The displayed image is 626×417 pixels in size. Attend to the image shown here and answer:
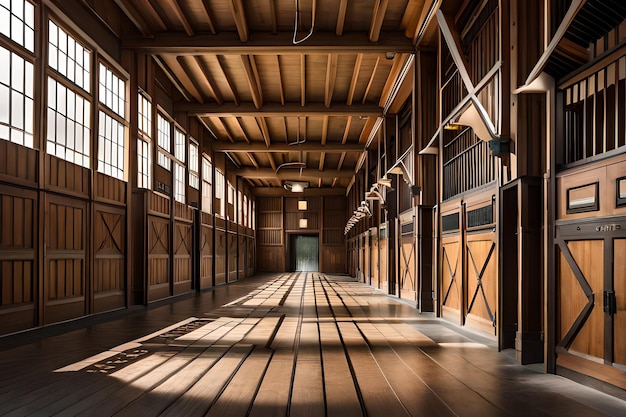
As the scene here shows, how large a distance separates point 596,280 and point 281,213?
2785 centimetres

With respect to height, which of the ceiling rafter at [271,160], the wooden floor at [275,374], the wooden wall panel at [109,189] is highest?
the ceiling rafter at [271,160]

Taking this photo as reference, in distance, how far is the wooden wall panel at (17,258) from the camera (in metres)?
6.53

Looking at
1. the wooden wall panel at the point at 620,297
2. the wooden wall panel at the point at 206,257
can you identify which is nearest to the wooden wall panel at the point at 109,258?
the wooden wall panel at the point at 206,257

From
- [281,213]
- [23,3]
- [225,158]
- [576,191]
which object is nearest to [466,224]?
[576,191]

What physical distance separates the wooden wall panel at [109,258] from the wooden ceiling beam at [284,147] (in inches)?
379

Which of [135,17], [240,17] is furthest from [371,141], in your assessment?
[135,17]

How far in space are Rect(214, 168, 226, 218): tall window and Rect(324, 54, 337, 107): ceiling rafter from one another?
729 centimetres

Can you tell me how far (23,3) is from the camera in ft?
23.3

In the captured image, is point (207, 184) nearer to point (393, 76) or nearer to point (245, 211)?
point (245, 211)

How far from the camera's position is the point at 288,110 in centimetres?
1514

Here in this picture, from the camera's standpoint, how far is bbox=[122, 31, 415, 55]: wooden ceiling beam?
10.5 metres

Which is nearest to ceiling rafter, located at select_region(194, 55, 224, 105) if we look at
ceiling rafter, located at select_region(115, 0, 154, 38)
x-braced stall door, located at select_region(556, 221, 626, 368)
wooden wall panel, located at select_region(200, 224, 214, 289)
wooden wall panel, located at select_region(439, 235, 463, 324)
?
ceiling rafter, located at select_region(115, 0, 154, 38)

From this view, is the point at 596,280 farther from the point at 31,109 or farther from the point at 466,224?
the point at 31,109

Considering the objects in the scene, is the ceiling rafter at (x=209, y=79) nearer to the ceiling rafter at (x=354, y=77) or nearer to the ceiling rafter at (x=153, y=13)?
the ceiling rafter at (x=153, y=13)
